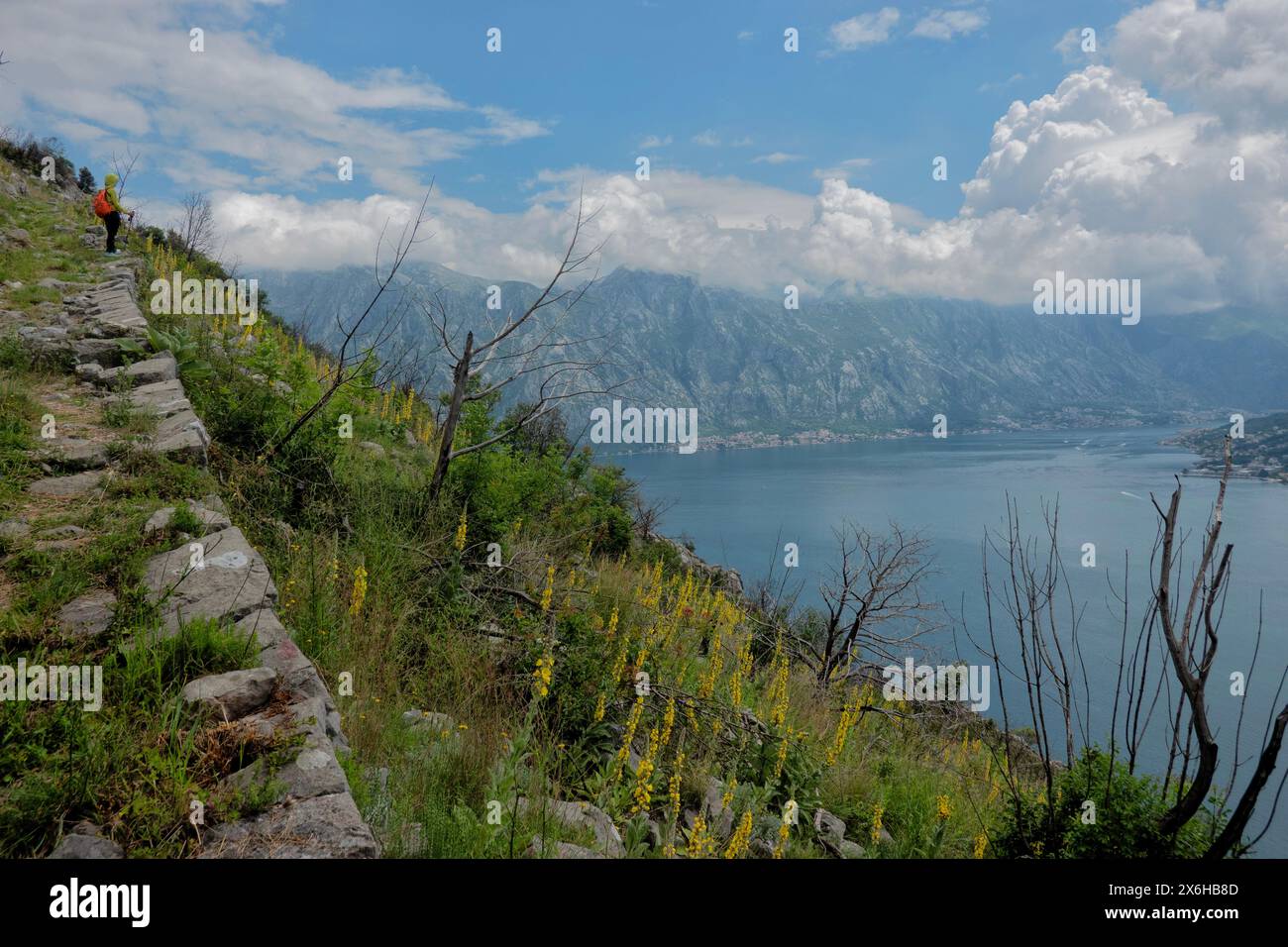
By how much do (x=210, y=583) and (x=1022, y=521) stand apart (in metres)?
53.7

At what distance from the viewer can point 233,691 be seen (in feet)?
9.48

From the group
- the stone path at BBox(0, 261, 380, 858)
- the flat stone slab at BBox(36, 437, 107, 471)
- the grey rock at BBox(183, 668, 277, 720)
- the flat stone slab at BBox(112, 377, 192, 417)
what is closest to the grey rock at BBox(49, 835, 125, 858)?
the stone path at BBox(0, 261, 380, 858)

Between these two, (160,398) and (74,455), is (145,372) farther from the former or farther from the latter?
(74,455)

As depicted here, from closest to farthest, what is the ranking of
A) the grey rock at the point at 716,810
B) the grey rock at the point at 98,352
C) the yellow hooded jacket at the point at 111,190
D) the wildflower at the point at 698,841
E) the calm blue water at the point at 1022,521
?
the wildflower at the point at 698,841 → the grey rock at the point at 716,810 → the grey rock at the point at 98,352 → the yellow hooded jacket at the point at 111,190 → the calm blue water at the point at 1022,521

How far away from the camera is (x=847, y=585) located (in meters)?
10.9

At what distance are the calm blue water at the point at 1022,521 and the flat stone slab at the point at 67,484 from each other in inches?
238

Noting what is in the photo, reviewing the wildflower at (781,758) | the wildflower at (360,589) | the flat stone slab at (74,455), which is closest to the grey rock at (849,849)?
the wildflower at (781,758)

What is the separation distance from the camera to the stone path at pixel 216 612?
234 centimetres

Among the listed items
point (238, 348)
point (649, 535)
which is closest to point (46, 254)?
point (238, 348)

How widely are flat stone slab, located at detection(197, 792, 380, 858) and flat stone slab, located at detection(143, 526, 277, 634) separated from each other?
4.36 ft

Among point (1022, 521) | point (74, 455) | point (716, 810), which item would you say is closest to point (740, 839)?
point (716, 810)

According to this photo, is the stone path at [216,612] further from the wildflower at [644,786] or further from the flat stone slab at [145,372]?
the wildflower at [644,786]

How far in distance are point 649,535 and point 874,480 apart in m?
78.5

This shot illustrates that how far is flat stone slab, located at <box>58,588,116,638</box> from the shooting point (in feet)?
10.4
